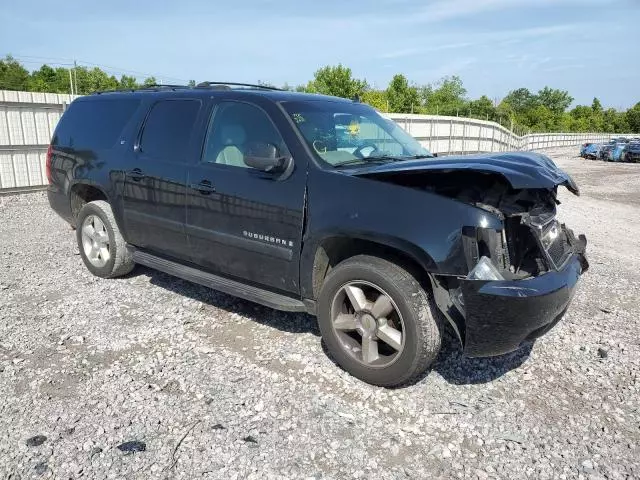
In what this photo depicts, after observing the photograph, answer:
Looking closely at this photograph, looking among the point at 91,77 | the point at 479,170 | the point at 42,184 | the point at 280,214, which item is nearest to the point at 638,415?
the point at 479,170

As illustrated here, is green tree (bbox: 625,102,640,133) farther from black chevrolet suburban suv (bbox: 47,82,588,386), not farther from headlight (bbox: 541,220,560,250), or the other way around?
headlight (bbox: 541,220,560,250)

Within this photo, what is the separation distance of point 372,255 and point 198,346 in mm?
1582

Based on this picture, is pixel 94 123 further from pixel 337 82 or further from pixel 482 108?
pixel 482 108

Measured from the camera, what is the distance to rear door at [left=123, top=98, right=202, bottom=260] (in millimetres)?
4406

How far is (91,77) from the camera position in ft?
196

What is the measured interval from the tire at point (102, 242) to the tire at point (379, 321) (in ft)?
8.47

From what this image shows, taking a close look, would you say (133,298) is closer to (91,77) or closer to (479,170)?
(479,170)

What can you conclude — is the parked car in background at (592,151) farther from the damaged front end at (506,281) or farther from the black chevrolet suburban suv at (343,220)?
the damaged front end at (506,281)

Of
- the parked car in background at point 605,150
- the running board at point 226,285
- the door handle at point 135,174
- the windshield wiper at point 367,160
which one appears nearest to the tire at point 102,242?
the running board at point 226,285

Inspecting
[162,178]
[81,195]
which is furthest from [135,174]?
[81,195]

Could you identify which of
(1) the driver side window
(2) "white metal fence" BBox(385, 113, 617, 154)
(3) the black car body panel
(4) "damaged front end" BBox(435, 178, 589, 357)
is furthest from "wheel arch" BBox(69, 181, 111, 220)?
(2) "white metal fence" BBox(385, 113, 617, 154)

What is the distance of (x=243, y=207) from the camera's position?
388 cm

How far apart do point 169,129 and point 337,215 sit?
6.83ft

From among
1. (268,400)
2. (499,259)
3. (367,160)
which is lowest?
(268,400)
